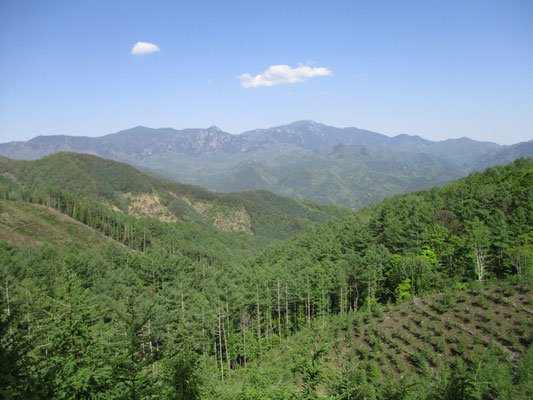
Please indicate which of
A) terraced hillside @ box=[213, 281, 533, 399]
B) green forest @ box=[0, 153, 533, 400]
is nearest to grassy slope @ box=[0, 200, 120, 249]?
green forest @ box=[0, 153, 533, 400]

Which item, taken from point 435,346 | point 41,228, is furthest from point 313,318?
point 41,228

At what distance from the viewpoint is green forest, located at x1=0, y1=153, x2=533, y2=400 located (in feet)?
38.3

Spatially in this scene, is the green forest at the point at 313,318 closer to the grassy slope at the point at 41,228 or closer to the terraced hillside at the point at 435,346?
the terraced hillside at the point at 435,346

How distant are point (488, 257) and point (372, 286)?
726 inches

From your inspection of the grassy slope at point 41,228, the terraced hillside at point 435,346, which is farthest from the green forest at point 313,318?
the grassy slope at point 41,228

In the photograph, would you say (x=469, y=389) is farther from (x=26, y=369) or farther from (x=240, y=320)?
(x=240, y=320)

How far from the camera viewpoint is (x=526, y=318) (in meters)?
30.8

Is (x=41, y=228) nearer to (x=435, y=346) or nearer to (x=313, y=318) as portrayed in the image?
(x=313, y=318)

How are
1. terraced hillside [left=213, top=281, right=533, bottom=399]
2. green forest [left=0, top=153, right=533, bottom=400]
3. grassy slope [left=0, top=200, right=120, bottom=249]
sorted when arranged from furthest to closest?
grassy slope [left=0, top=200, right=120, bottom=249], terraced hillside [left=213, top=281, right=533, bottom=399], green forest [left=0, top=153, right=533, bottom=400]

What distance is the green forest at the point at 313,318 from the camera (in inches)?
460

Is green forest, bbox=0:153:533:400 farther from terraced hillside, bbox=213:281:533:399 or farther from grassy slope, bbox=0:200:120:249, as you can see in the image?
grassy slope, bbox=0:200:120:249

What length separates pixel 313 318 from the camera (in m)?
51.2

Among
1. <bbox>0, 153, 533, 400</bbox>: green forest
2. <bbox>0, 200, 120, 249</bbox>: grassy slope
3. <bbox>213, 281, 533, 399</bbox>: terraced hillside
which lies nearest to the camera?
<bbox>0, 153, 533, 400</bbox>: green forest

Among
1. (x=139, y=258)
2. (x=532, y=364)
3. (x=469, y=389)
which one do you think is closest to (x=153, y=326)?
(x=469, y=389)
